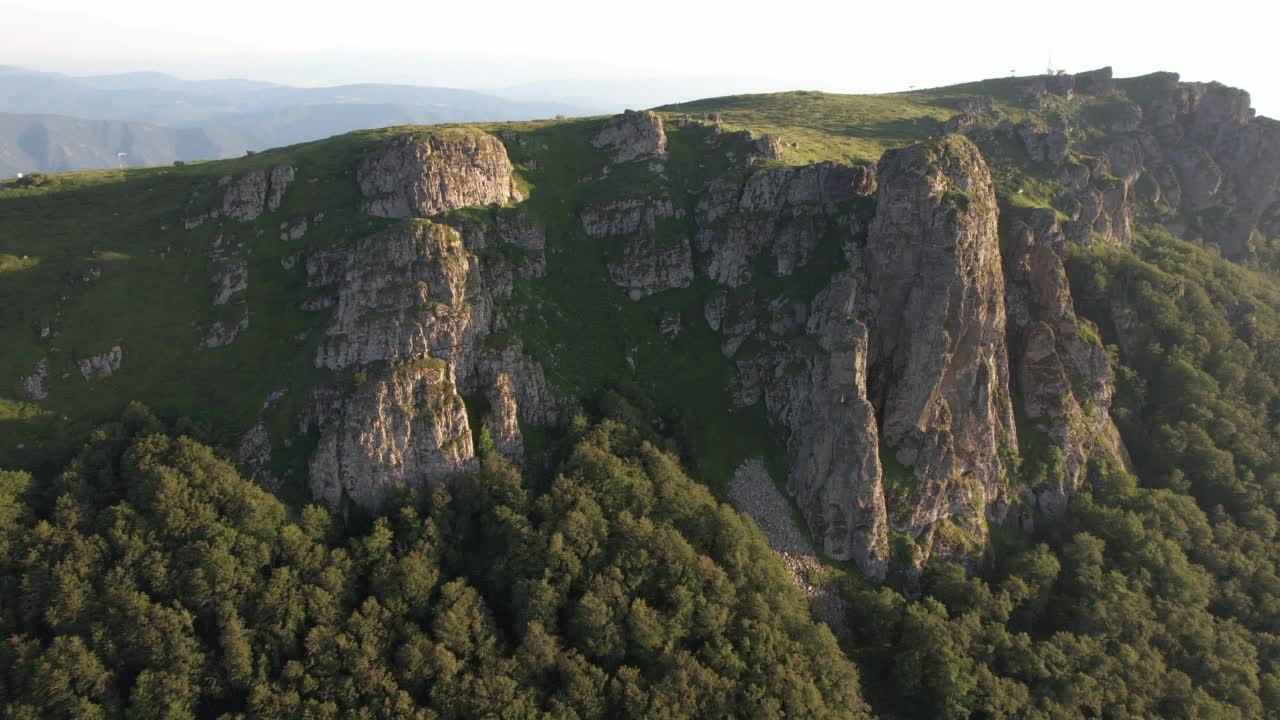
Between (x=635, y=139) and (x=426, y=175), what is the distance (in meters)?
47.6

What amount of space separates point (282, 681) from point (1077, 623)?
90974 mm

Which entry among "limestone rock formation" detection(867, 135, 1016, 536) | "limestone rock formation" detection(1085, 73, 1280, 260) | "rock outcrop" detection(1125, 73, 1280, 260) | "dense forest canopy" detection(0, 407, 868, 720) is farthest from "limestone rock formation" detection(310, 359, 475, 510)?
"rock outcrop" detection(1125, 73, 1280, 260)

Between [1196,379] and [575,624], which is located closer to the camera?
[575,624]

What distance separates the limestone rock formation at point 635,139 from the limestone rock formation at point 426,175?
30.7 m

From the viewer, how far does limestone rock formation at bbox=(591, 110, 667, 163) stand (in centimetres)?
12450

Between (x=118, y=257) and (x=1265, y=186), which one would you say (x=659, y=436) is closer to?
(x=118, y=257)

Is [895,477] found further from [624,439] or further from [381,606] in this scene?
[381,606]

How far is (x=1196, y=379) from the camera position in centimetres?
9862

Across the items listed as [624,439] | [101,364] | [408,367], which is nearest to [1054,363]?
[624,439]

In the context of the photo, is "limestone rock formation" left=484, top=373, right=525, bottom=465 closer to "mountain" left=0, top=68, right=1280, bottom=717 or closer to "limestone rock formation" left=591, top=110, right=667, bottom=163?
"mountain" left=0, top=68, right=1280, bottom=717

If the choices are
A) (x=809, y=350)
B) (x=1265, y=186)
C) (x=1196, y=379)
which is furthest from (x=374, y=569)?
(x=1265, y=186)

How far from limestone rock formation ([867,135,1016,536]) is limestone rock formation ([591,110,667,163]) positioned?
51.1 m

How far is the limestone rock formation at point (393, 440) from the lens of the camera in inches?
2854

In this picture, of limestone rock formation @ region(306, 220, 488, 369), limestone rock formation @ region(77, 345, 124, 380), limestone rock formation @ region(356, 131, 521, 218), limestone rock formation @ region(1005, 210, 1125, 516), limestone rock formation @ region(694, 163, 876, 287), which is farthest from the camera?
limestone rock formation @ region(694, 163, 876, 287)
